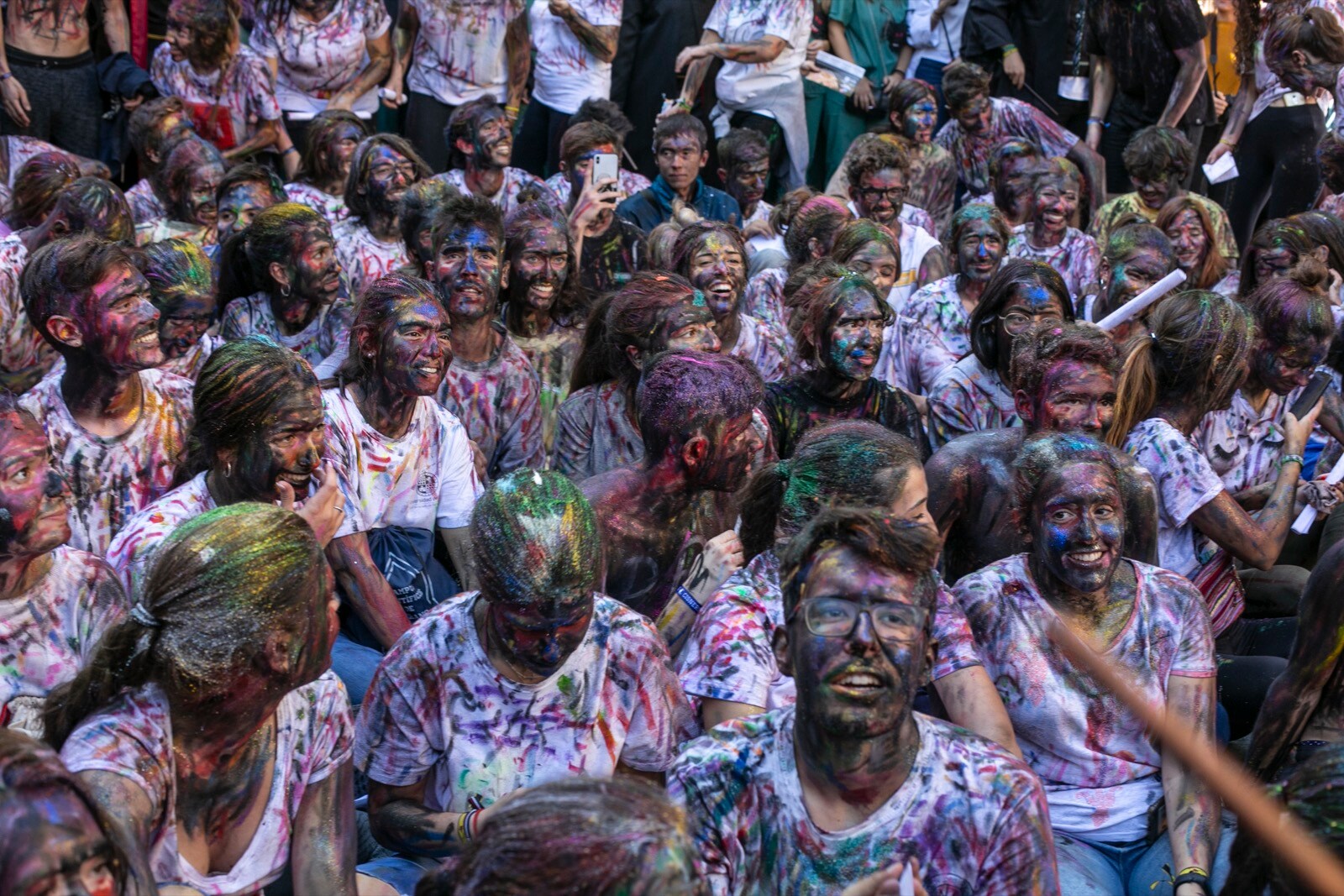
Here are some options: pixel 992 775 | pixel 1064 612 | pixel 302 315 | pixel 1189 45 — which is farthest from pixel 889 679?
pixel 1189 45

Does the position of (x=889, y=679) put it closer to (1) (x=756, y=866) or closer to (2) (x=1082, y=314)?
(1) (x=756, y=866)

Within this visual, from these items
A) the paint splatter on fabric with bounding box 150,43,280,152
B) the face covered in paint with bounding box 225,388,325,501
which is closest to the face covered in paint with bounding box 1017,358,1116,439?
the face covered in paint with bounding box 225,388,325,501

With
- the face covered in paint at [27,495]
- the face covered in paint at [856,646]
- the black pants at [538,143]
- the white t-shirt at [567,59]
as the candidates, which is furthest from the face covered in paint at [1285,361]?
the black pants at [538,143]

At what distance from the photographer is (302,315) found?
19.8 feet

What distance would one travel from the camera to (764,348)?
6102 millimetres

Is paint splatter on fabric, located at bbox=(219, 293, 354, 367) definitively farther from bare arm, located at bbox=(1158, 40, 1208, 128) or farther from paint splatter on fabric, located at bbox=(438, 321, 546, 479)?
bare arm, located at bbox=(1158, 40, 1208, 128)

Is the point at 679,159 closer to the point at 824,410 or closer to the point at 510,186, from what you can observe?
the point at 510,186

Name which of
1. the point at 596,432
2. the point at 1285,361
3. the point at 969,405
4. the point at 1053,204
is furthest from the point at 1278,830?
the point at 1053,204

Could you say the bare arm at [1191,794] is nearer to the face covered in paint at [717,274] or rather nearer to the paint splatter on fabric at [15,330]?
the face covered in paint at [717,274]

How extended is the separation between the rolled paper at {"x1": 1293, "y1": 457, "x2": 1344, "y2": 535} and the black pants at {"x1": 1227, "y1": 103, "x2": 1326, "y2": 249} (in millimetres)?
4105

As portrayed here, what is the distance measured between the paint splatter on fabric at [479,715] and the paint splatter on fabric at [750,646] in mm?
164

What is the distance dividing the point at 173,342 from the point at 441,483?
3.68ft

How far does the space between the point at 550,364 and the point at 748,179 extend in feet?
9.40

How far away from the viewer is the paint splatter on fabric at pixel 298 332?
5.89 meters
